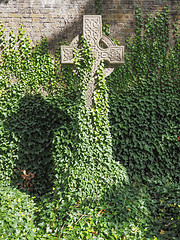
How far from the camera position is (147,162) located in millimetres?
4559

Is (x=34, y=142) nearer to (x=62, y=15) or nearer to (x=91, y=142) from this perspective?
(x=91, y=142)

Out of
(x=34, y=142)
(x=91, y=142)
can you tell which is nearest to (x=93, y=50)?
(x=91, y=142)

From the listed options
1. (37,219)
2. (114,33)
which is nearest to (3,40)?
(114,33)

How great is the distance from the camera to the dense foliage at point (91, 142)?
2.76m

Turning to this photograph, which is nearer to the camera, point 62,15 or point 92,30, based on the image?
point 92,30

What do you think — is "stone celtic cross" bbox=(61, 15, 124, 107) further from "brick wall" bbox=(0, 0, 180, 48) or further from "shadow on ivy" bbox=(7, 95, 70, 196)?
"brick wall" bbox=(0, 0, 180, 48)

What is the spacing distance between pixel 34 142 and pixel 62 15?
2.90m

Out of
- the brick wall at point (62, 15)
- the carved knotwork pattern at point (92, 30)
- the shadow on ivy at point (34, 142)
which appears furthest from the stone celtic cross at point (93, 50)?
the brick wall at point (62, 15)

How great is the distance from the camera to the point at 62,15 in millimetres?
5016

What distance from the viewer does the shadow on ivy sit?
428cm

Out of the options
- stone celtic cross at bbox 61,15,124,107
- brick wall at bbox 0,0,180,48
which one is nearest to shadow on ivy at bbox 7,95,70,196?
stone celtic cross at bbox 61,15,124,107

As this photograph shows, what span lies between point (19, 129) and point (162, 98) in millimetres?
3056

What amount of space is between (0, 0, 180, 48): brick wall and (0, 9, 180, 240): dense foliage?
0.78 feet

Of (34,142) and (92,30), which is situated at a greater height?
(92,30)
